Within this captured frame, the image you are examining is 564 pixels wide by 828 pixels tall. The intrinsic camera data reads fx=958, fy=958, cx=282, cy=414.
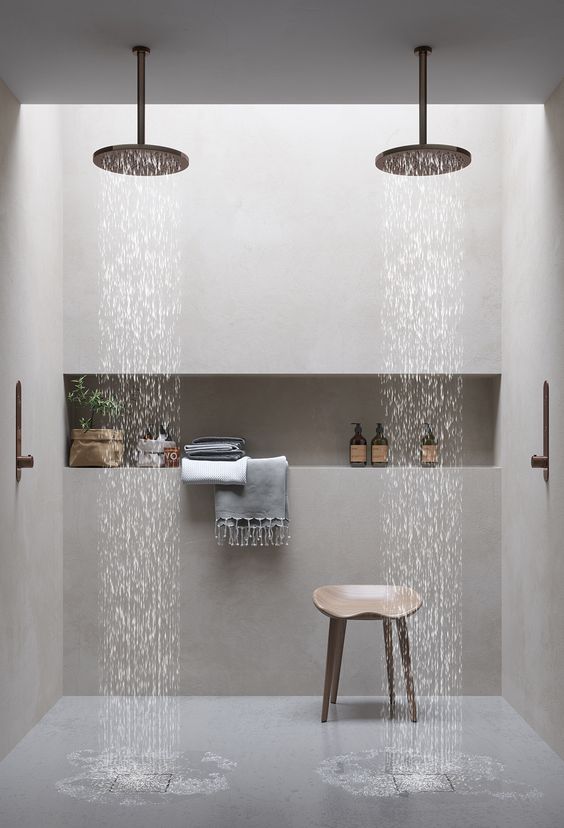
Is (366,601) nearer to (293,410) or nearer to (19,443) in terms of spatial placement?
(293,410)

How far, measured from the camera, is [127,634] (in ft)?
14.1

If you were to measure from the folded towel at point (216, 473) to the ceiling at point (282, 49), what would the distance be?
1554 mm

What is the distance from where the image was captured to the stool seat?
373 centimetres

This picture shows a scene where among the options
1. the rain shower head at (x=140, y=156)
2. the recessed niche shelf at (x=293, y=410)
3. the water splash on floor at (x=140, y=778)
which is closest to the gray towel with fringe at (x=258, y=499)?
the recessed niche shelf at (x=293, y=410)

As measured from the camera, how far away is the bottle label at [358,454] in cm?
445

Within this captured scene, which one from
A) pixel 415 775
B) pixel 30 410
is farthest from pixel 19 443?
pixel 415 775

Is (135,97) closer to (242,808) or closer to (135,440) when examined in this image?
(135,440)

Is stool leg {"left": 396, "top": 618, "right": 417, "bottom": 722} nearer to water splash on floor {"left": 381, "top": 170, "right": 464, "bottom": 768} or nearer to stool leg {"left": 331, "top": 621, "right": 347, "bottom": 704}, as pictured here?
stool leg {"left": 331, "top": 621, "right": 347, "bottom": 704}

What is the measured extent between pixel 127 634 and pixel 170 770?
109cm

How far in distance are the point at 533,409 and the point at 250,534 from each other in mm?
1385

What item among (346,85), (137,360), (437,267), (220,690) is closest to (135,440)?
(137,360)

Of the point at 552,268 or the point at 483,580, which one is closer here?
the point at 552,268

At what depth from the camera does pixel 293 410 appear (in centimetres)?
464

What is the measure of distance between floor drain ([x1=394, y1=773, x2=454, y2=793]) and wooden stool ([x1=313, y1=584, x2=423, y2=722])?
0.63 metres
